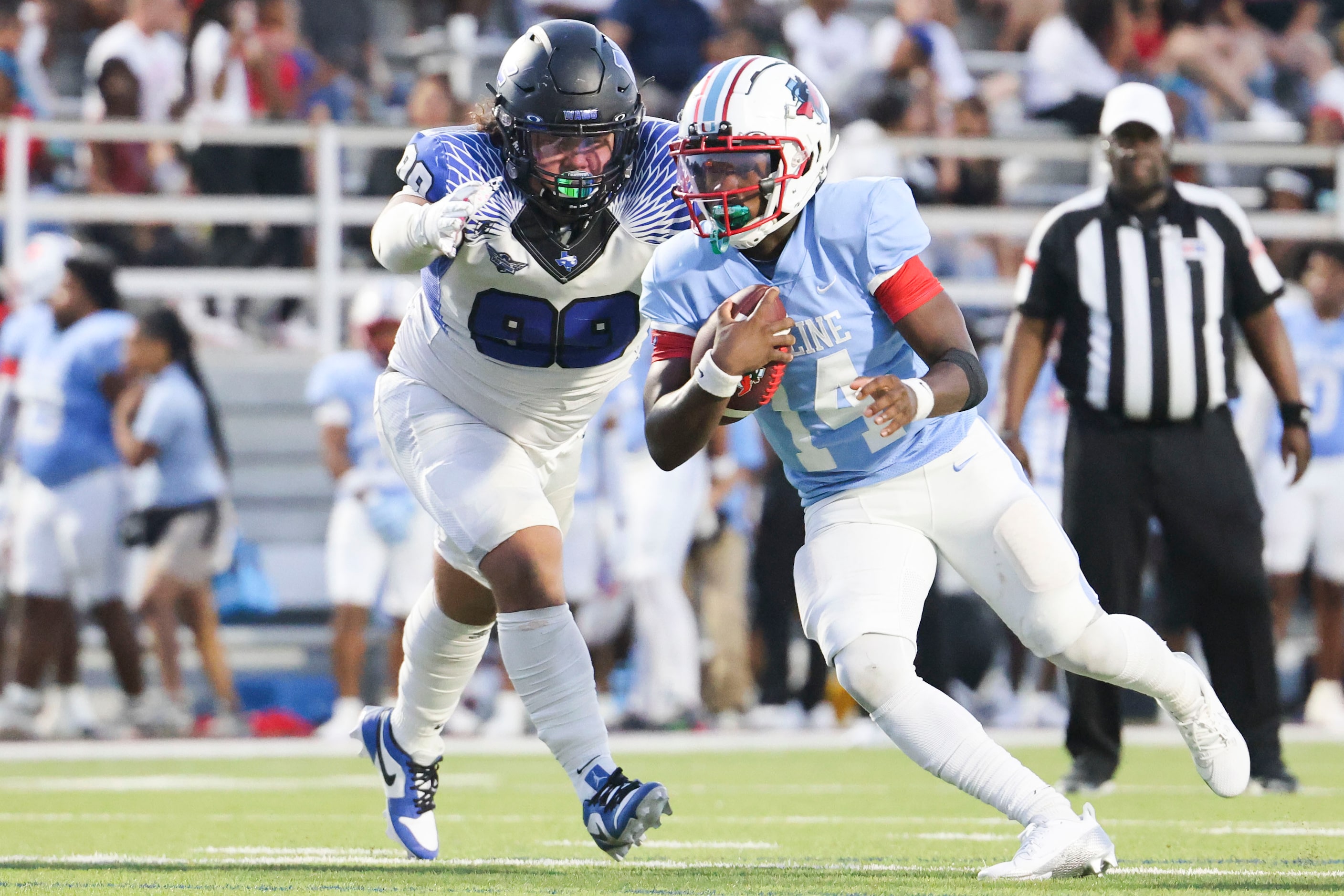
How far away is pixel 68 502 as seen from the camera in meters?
8.84

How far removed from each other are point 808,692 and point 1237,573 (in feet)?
11.3

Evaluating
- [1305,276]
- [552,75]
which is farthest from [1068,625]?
[1305,276]

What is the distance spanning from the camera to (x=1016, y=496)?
415cm

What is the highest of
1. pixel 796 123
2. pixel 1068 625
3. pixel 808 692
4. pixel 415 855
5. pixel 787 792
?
pixel 796 123

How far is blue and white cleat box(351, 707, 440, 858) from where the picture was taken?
4.69 meters

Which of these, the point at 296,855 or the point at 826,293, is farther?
the point at 296,855

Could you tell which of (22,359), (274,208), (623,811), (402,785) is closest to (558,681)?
(623,811)

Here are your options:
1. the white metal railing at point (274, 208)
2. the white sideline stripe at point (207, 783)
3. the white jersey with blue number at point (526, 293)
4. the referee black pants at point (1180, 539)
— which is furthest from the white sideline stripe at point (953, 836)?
the white metal railing at point (274, 208)

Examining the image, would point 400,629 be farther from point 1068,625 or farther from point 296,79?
point 1068,625

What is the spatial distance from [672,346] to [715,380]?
1.10 feet

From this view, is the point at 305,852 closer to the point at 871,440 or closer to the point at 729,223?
the point at 871,440

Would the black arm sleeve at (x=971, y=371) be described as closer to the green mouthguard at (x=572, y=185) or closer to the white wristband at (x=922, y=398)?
the white wristband at (x=922, y=398)

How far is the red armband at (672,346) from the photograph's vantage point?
402 centimetres

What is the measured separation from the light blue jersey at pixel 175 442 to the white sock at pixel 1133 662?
5483 mm
